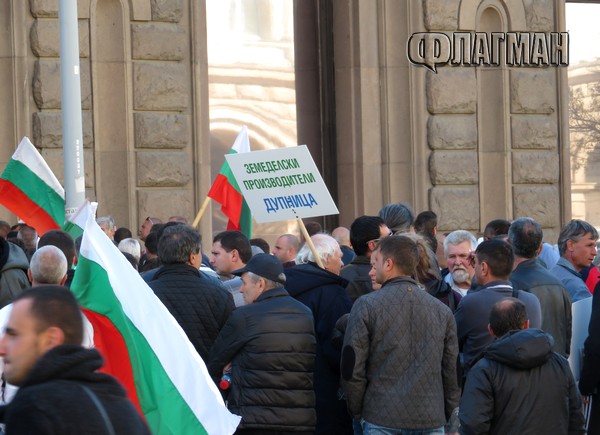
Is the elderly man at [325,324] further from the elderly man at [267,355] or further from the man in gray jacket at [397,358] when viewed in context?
the man in gray jacket at [397,358]

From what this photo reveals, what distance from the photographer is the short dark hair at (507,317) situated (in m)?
6.30

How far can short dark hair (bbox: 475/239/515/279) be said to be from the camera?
7328 mm

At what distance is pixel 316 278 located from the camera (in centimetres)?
774

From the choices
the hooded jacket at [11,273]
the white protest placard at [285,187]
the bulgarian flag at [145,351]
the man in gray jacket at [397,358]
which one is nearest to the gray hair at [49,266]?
the bulgarian flag at [145,351]

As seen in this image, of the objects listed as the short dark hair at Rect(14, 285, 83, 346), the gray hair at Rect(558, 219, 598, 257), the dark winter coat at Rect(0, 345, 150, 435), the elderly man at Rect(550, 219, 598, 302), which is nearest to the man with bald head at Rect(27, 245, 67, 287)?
the short dark hair at Rect(14, 285, 83, 346)

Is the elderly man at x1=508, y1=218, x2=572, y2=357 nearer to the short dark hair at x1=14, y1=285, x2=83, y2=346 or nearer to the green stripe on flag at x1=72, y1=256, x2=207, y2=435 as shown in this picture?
the green stripe on flag at x1=72, y1=256, x2=207, y2=435

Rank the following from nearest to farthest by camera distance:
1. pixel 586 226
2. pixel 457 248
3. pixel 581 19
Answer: pixel 457 248
pixel 586 226
pixel 581 19

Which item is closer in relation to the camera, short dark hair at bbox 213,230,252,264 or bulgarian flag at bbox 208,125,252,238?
short dark hair at bbox 213,230,252,264

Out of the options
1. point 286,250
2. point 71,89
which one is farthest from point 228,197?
point 286,250

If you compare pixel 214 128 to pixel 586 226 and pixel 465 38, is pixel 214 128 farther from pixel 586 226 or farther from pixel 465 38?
pixel 586 226

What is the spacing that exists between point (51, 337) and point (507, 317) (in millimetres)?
3143

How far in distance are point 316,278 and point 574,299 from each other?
1.99 meters

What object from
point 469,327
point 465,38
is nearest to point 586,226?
point 469,327

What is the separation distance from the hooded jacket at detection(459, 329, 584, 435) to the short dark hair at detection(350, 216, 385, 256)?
2.11 m
